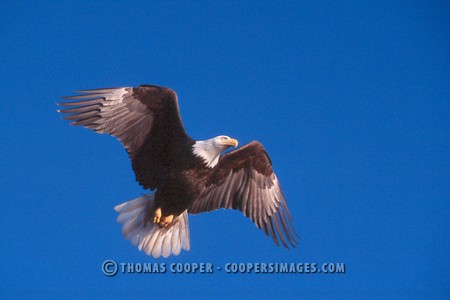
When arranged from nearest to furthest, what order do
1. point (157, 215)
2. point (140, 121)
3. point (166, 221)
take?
point (140, 121) < point (157, 215) < point (166, 221)

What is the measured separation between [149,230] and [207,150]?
1.28 meters

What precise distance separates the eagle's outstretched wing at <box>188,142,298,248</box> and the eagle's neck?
506 mm

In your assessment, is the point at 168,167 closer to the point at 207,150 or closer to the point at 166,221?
the point at 207,150

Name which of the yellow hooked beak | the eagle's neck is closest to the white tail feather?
the eagle's neck

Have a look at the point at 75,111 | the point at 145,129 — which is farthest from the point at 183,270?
the point at 75,111

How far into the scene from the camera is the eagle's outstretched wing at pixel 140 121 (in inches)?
256

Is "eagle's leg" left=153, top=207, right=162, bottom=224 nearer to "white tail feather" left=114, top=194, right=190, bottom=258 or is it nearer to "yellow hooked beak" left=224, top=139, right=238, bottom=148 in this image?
"white tail feather" left=114, top=194, right=190, bottom=258

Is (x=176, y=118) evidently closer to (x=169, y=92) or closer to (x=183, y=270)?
(x=169, y=92)

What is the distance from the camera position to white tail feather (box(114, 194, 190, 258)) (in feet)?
23.6

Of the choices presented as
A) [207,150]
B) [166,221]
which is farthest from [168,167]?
[166,221]

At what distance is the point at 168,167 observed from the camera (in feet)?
21.9

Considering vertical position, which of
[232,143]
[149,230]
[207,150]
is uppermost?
[232,143]

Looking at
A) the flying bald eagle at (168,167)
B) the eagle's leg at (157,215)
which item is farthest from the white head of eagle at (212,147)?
the eagle's leg at (157,215)

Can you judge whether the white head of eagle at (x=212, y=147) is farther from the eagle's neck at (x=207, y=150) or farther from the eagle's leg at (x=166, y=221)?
the eagle's leg at (x=166, y=221)
